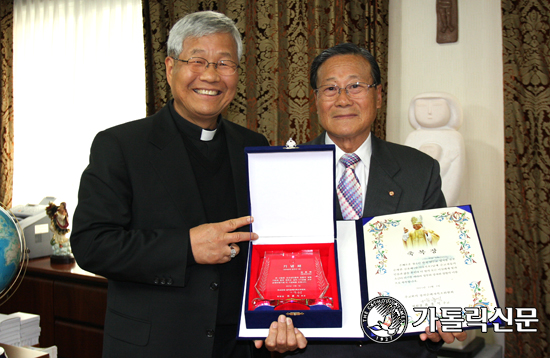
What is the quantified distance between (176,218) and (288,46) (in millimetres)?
2607

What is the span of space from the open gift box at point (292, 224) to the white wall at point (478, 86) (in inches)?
86.8

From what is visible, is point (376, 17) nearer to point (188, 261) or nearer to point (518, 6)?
point (518, 6)

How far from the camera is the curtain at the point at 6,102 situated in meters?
4.99

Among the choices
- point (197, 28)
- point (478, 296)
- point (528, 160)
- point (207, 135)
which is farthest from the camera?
point (528, 160)

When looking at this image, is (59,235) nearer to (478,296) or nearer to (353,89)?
(353,89)

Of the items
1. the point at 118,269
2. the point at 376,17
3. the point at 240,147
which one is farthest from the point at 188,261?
the point at 376,17

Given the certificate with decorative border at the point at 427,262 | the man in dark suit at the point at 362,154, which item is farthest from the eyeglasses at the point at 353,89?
the certificate with decorative border at the point at 427,262

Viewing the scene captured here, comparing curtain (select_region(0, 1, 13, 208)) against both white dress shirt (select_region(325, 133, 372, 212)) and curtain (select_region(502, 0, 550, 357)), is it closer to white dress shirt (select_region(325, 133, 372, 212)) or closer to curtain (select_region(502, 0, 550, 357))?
white dress shirt (select_region(325, 133, 372, 212))

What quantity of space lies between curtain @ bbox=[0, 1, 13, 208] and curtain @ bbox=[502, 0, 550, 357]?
495 cm

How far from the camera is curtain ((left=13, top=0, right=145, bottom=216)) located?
4.52 m

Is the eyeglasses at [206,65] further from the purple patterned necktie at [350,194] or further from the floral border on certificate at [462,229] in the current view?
the floral border on certificate at [462,229]

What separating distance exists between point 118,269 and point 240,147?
0.63 m

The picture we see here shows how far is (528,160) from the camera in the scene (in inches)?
121

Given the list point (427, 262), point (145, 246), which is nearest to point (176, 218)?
point (145, 246)
